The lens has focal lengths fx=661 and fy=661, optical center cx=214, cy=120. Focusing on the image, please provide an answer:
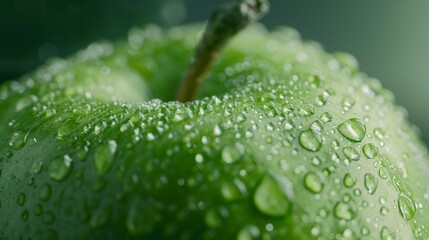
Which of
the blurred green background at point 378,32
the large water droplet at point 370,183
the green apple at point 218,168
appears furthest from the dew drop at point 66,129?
the blurred green background at point 378,32

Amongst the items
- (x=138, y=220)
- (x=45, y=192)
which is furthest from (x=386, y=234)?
(x=45, y=192)

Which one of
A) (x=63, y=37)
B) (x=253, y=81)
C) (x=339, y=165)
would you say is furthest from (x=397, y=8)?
(x=339, y=165)

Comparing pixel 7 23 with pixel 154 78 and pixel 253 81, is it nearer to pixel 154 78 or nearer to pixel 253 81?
pixel 154 78

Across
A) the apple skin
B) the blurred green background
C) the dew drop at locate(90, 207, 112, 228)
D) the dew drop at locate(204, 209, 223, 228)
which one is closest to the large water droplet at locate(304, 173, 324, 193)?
the apple skin

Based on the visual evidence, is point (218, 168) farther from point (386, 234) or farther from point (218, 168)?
point (386, 234)

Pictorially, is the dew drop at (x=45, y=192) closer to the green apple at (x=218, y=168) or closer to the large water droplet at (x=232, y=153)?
the green apple at (x=218, y=168)
